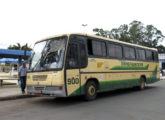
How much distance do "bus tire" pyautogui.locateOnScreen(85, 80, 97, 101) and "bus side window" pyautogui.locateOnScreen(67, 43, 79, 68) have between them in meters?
1.32

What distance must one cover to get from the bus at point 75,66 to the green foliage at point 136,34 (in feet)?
196

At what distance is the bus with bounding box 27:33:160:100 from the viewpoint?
27.9ft

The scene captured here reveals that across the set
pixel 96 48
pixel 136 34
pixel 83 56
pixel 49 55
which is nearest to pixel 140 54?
pixel 96 48

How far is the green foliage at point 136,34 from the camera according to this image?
73.2 metres

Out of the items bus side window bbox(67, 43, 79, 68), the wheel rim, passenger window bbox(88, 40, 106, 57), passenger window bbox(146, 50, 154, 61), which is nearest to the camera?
bus side window bbox(67, 43, 79, 68)

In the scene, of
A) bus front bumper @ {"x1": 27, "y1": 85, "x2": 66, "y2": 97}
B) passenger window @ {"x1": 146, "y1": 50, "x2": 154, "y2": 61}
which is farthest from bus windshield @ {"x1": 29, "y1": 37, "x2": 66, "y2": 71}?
passenger window @ {"x1": 146, "y1": 50, "x2": 154, "y2": 61}

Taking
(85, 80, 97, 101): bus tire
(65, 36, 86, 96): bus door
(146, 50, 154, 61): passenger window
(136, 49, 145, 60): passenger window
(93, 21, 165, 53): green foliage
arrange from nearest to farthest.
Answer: (65, 36, 86, 96): bus door, (85, 80, 97, 101): bus tire, (136, 49, 145, 60): passenger window, (146, 50, 154, 61): passenger window, (93, 21, 165, 53): green foliage

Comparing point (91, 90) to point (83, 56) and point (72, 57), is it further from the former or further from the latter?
point (72, 57)

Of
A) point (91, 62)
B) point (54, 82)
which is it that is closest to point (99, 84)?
point (91, 62)

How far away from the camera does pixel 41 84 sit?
8805 mm

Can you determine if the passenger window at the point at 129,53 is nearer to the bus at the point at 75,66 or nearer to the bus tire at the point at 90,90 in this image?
the bus at the point at 75,66

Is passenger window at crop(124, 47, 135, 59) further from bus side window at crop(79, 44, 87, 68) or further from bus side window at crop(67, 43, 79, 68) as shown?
bus side window at crop(67, 43, 79, 68)

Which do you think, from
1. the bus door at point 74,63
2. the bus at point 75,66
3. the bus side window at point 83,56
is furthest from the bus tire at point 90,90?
the bus side window at point 83,56

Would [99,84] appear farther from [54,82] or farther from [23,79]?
[23,79]
